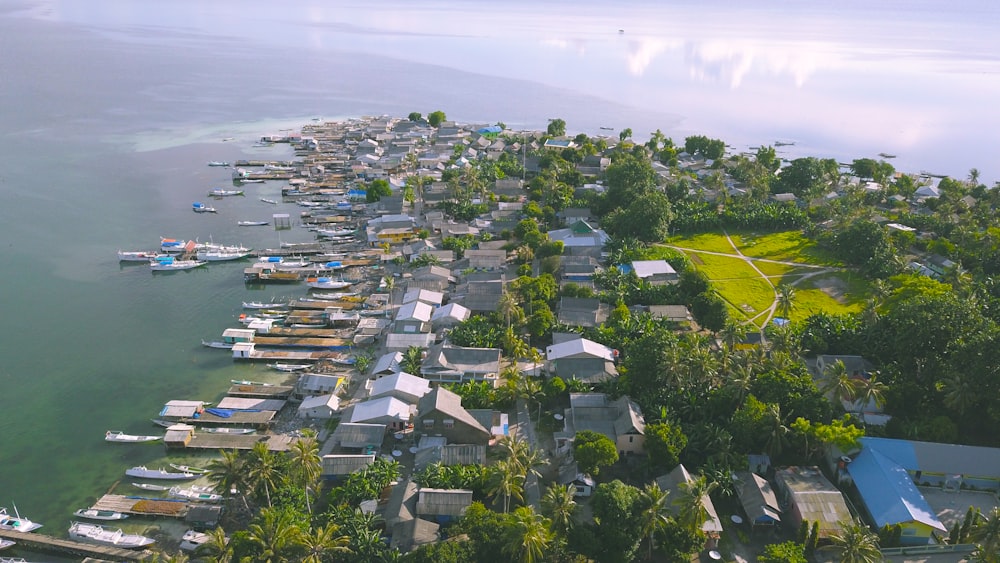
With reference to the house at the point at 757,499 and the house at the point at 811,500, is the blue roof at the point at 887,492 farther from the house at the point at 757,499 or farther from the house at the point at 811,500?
the house at the point at 757,499

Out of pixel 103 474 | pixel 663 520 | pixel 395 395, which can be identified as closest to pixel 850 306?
Answer: pixel 663 520

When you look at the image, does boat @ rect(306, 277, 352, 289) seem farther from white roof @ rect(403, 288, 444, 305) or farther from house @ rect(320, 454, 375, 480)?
house @ rect(320, 454, 375, 480)

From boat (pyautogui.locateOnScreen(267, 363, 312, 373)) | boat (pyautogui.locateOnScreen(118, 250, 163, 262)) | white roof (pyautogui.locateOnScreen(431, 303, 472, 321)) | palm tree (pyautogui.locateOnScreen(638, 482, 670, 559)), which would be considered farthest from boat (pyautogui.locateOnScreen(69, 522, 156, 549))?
boat (pyautogui.locateOnScreen(118, 250, 163, 262))

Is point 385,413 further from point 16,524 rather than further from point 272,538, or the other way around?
point 16,524

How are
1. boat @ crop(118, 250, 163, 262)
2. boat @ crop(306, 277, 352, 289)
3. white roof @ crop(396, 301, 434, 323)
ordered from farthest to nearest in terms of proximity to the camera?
1. boat @ crop(118, 250, 163, 262)
2. boat @ crop(306, 277, 352, 289)
3. white roof @ crop(396, 301, 434, 323)

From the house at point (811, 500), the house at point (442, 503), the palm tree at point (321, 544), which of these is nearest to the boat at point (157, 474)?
the palm tree at point (321, 544)

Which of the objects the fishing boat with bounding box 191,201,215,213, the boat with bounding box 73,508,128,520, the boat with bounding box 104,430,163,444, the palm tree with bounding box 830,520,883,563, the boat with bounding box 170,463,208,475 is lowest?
the boat with bounding box 73,508,128,520

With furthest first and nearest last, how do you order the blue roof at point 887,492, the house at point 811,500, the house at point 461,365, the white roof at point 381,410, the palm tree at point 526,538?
the house at point 461,365 < the white roof at point 381,410 < the house at point 811,500 < the blue roof at point 887,492 < the palm tree at point 526,538
